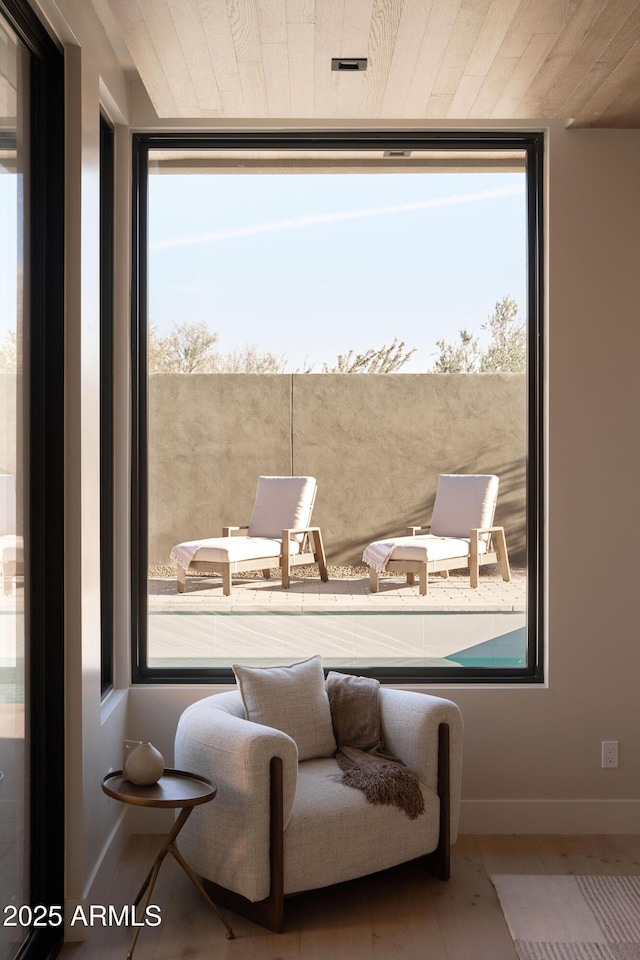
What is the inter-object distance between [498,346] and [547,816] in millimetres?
2020

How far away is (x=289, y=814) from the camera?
2893mm

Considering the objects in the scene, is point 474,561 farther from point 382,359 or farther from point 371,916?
point 371,916

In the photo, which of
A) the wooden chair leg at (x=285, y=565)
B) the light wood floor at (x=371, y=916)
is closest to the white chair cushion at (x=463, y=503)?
the wooden chair leg at (x=285, y=565)

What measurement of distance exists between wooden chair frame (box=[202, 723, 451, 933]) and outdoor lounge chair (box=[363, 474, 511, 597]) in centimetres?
82

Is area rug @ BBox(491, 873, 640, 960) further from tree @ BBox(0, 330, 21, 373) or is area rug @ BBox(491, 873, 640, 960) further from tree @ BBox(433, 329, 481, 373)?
tree @ BBox(0, 330, 21, 373)

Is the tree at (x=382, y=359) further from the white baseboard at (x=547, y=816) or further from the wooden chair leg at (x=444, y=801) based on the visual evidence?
the white baseboard at (x=547, y=816)

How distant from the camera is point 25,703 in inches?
101

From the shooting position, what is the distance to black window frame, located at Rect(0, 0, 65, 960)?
263 centimetres

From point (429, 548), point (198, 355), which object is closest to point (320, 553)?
point (429, 548)

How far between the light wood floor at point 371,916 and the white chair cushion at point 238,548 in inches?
47.6

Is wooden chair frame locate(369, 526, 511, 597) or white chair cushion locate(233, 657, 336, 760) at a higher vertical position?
wooden chair frame locate(369, 526, 511, 597)

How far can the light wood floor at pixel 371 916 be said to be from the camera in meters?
2.77

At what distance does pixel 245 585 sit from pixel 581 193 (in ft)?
7.25

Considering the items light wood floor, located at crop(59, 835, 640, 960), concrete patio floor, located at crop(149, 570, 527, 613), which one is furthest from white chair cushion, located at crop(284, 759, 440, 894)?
concrete patio floor, located at crop(149, 570, 527, 613)
